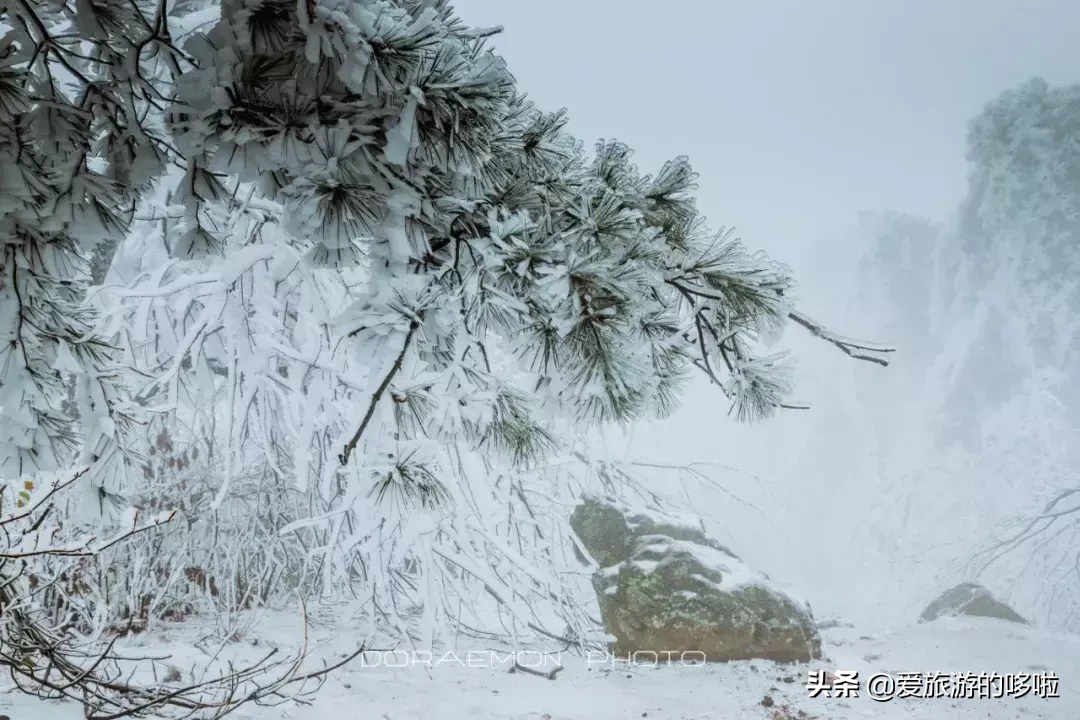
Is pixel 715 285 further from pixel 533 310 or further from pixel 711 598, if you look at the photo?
pixel 711 598

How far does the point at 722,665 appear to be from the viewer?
13.7 feet

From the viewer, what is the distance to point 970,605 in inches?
267

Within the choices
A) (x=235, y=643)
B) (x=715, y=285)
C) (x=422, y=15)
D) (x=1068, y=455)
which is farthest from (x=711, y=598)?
(x=1068, y=455)

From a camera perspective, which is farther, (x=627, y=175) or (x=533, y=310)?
(x=627, y=175)

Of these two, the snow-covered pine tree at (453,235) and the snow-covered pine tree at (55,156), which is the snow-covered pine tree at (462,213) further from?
the snow-covered pine tree at (55,156)

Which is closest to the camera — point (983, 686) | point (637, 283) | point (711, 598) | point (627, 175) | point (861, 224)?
point (637, 283)

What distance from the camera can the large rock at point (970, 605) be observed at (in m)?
6.60

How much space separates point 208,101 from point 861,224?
66.1ft

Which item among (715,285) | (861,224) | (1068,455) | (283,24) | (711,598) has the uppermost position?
(861,224)

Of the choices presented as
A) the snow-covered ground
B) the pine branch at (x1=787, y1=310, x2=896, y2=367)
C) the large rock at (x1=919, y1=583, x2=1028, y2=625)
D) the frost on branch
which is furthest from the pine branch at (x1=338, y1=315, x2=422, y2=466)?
the large rock at (x1=919, y1=583, x2=1028, y2=625)

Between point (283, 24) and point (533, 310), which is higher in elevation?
point (283, 24)

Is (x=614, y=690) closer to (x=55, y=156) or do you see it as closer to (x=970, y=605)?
(x=55, y=156)

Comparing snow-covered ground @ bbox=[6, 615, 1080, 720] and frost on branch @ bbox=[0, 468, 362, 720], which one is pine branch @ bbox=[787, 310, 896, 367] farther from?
snow-covered ground @ bbox=[6, 615, 1080, 720]

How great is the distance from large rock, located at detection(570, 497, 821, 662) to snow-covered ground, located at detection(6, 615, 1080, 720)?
0.13 meters
